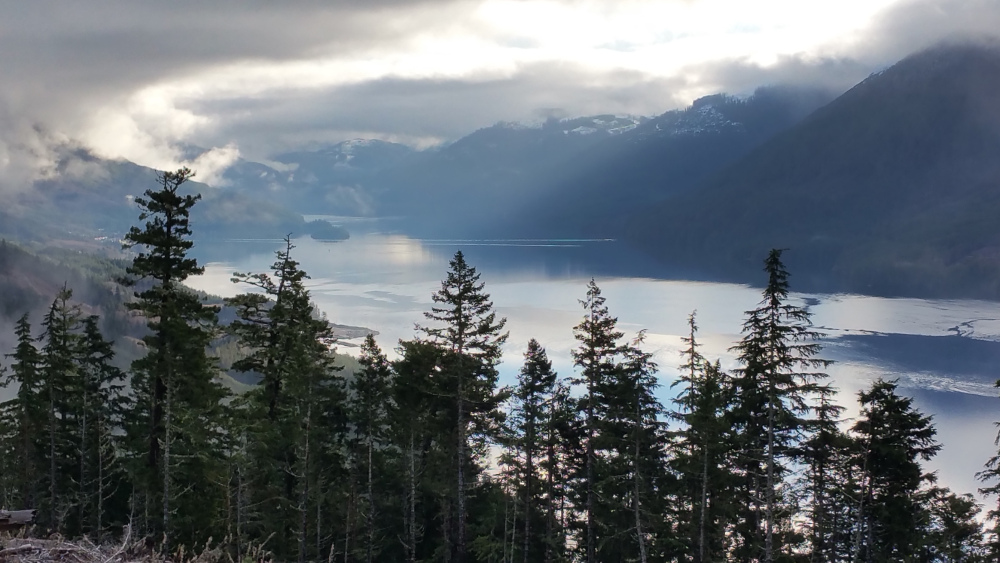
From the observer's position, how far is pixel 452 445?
26328 mm

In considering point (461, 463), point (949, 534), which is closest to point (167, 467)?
point (461, 463)

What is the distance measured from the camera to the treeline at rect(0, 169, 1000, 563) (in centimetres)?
1906

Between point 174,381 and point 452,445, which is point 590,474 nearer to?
point 452,445

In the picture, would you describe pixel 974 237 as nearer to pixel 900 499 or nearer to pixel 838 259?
pixel 838 259

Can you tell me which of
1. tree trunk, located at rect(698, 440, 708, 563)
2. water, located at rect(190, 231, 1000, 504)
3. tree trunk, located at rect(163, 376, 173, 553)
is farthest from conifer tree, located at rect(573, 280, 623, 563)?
tree trunk, located at rect(163, 376, 173, 553)

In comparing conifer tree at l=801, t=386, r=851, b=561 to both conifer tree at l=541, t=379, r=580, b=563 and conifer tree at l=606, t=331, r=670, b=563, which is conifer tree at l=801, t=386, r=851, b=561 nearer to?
conifer tree at l=606, t=331, r=670, b=563

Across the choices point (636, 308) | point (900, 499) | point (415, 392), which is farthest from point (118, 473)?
point (636, 308)

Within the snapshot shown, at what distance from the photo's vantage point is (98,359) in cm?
2708

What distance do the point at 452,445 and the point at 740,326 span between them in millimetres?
74248

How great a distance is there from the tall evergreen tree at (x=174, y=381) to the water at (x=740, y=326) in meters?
15.0

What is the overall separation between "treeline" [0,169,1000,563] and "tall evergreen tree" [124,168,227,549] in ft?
0.21

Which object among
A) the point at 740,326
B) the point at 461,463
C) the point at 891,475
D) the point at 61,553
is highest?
the point at 61,553

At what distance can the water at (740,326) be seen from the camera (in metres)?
60.9

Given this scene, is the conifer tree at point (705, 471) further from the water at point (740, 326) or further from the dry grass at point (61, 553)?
the dry grass at point (61, 553)
